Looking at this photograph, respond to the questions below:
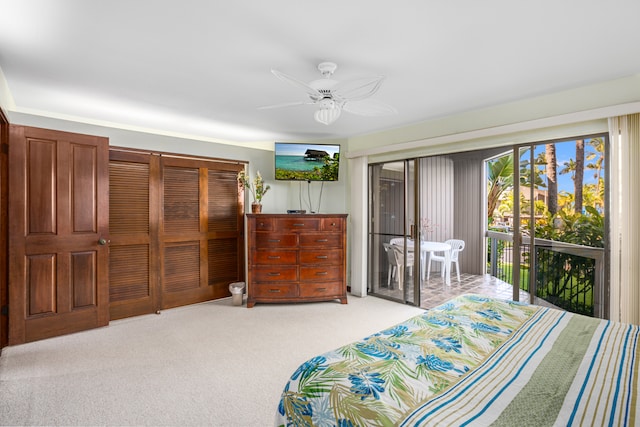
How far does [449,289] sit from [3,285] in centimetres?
579

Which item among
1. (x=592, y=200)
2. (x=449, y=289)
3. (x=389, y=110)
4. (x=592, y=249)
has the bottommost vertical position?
(x=449, y=289)

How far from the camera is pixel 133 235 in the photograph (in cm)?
401

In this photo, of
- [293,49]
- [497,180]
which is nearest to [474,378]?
[293,49]

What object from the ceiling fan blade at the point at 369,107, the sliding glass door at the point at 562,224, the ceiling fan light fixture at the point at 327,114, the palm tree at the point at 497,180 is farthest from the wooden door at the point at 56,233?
the palm tree at the point at 497,180

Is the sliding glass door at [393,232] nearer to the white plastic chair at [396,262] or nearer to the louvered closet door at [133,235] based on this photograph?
the white plastic chair at [396,262]

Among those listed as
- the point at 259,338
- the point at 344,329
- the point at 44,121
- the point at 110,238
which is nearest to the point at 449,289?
the point at 344,329

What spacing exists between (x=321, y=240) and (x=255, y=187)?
1394 millimetres

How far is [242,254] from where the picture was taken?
5012mm

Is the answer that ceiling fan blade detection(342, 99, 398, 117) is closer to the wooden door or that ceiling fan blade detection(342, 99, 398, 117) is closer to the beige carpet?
the beige carpet

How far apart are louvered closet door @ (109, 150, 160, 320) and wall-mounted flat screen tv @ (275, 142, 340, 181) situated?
1.69 metres

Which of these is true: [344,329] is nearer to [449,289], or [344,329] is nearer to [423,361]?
[423,361]

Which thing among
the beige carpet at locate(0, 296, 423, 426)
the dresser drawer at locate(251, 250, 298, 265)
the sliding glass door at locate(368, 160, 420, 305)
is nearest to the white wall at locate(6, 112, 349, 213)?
the sliding glass door at locate(368, 160, 420, 305)

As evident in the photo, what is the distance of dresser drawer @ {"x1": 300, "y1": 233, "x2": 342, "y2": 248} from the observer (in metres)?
4.43

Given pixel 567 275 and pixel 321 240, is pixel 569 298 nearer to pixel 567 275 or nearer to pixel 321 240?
pixel 567 275
